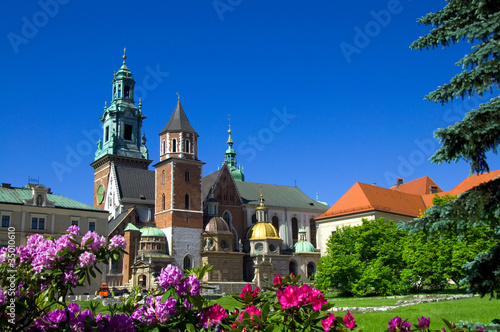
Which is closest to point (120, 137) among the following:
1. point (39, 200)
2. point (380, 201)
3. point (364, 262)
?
point (39, 200)

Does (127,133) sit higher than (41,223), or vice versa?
(127,133)

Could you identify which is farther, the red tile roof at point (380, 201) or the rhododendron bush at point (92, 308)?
the red tile roof at point (380, 201)

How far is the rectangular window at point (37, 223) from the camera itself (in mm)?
40772

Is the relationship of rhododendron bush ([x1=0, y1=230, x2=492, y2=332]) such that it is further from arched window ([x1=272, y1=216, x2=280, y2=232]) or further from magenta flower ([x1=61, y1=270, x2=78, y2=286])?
arched window ([x1=272, y1=216, x2=280, y2=232])

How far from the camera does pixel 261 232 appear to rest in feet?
191

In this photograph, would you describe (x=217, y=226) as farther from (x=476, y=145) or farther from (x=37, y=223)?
(x=476, y=145)

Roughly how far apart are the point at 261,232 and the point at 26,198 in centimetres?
2629

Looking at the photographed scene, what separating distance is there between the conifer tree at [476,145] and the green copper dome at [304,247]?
53947mm

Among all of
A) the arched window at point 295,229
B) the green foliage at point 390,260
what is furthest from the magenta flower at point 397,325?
the arched window at point 295,229

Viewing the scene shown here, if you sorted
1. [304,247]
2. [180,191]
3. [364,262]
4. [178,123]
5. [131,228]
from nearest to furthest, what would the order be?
[364,262] → [131,228] → [180,191] → [178,123] → [304,247]

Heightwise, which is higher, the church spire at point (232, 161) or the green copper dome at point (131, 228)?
the church spire at point (232, 161)

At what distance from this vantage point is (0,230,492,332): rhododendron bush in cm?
474

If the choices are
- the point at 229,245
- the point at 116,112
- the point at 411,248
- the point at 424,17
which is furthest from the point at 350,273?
the point at 116,112

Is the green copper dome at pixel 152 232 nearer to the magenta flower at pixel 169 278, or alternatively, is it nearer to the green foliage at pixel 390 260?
the green foliage at pixel 390 260
